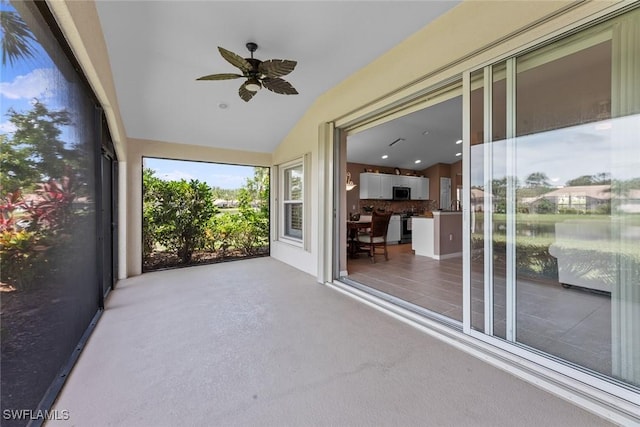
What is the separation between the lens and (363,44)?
2754 mm

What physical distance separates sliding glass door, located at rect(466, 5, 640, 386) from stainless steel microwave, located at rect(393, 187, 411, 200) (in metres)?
5.78

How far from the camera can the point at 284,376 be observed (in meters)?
1.74

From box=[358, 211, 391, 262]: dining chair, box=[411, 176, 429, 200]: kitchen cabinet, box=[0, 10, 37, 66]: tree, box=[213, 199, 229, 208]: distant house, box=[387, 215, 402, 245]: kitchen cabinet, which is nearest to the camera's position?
box=[0, 10, 37, 66]: tree

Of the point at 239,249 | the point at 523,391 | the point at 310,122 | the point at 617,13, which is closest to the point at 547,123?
the point at 617,13

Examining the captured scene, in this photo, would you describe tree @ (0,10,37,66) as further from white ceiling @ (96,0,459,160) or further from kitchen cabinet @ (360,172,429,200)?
kitchen cabinet @ (360,172,429,200)

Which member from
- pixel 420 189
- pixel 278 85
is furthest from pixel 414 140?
pixel 278 85

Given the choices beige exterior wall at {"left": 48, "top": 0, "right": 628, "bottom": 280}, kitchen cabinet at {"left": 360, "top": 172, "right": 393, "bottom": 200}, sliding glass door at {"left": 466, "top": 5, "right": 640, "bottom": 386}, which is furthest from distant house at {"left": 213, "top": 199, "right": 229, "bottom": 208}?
sliding glass door at {"left": 466, "top": 5, "right": 640, "bottom": 386}

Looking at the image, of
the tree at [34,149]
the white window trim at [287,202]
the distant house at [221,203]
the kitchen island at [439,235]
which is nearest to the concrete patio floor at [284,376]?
the tree at [34,149]

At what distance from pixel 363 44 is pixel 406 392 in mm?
3148

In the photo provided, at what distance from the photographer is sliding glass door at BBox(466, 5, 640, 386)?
1.52 metres

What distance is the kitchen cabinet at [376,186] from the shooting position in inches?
291

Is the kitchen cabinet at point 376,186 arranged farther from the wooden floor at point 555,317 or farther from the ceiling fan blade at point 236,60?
the ceiling fan blade at point 236,60

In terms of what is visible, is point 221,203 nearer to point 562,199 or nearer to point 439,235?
point 439,235

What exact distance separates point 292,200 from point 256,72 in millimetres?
3008
